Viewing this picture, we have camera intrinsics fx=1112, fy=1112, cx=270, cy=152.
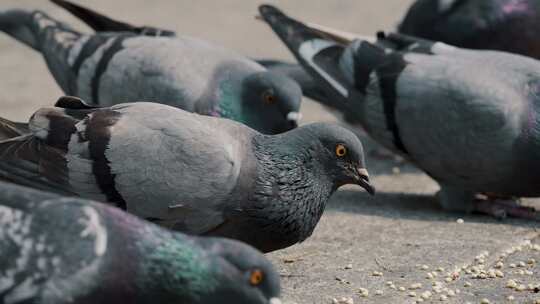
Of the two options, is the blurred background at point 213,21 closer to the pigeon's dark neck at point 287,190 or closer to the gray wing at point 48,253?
the pigeon's dark neck at point 287,190

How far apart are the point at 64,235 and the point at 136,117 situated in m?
1.19

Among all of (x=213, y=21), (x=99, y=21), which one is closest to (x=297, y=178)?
(x=99, y=21)

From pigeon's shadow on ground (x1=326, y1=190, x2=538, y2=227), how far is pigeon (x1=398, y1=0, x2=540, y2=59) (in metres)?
1.41

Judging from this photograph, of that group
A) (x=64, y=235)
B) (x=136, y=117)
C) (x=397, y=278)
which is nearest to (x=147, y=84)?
(x=136, y=117)

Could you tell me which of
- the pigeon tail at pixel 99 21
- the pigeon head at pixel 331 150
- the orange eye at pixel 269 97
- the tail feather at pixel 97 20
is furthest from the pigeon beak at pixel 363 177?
the tail feather at pixel 97 20

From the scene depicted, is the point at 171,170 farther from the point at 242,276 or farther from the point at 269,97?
the point at 269,97

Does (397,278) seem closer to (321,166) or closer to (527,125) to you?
(321,166)

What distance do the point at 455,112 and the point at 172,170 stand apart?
7.22ft

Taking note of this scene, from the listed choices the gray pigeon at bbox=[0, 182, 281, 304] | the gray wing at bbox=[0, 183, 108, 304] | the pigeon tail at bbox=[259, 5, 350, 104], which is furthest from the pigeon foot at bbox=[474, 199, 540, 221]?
the gray wing at bbox=[0, 183, 108, 304]

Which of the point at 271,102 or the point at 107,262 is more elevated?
the point at 107,262

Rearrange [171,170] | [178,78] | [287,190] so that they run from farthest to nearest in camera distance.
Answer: [178,78] → [287,190] → [171,170]

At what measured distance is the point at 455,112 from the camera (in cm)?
629

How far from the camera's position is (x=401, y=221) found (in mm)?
6395

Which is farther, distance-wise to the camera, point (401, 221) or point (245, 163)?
point (401, 221)
